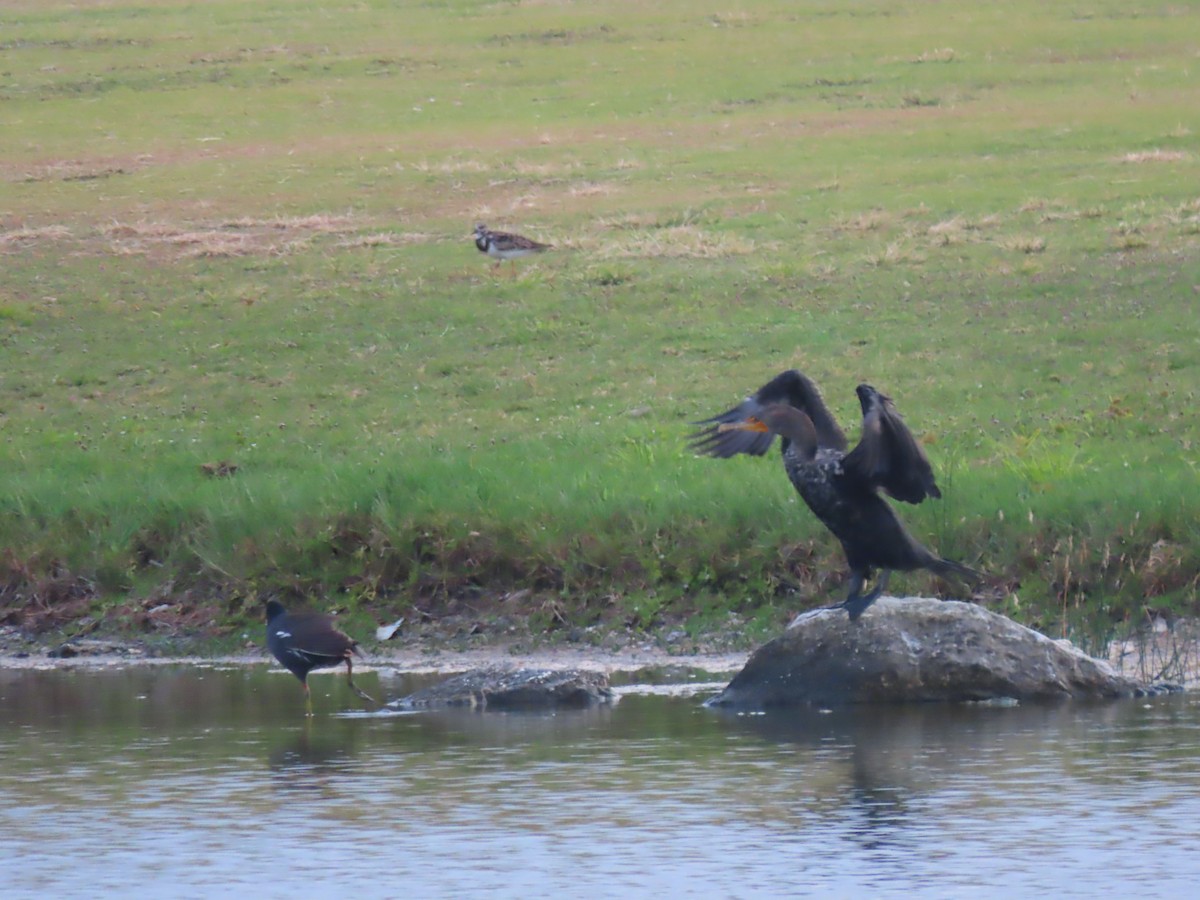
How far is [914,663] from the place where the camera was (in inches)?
408

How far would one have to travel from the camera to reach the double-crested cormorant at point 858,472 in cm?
963

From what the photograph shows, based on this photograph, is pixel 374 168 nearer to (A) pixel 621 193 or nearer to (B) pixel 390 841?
(A) pixel 621 193

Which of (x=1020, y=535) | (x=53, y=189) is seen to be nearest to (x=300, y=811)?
(x=1020, y=535)

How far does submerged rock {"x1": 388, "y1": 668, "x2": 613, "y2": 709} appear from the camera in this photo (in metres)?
10.7

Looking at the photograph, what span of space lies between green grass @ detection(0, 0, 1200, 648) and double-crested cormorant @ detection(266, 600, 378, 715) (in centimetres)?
187

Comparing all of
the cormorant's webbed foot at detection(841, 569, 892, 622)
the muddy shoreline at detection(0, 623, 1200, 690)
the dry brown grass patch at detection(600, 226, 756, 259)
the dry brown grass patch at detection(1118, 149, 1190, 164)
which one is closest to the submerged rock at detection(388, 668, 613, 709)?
the muddy shoreline at detection(0, 623, 1200, 690)

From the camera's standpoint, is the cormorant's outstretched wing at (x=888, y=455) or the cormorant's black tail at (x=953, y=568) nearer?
the cormorant's outstretched wing at (x=888, y=455)

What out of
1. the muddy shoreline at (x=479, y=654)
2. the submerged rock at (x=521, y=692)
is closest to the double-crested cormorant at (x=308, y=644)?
the submerged rock at (x=521, y=692)

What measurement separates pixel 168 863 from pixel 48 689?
14.9ft

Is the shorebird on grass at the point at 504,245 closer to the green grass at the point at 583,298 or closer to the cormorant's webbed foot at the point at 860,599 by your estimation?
the green grass at the point at 583,298

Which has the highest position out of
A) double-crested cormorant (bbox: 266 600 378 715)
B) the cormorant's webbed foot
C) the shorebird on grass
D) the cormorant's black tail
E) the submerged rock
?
the shorebird on grass

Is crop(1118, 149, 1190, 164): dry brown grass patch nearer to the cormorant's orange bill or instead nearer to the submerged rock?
the cormorant's orange bill

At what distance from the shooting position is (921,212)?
85.9 ft

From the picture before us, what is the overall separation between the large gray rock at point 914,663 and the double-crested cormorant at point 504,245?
46.7 feet
